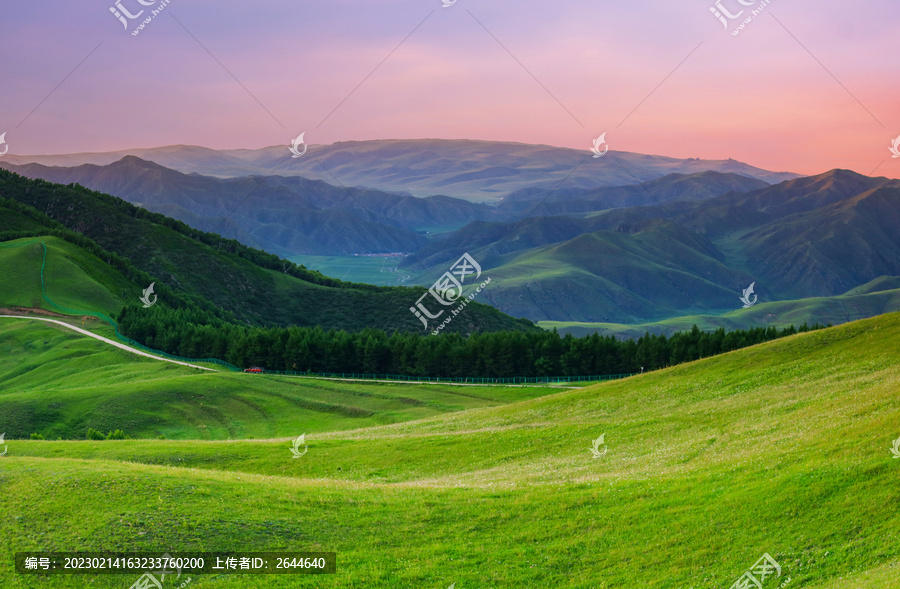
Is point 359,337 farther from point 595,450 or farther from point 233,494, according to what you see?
point 233,494

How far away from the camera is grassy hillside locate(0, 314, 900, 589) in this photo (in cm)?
2586

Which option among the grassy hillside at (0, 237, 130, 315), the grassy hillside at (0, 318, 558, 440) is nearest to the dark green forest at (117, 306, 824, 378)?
the grassy hillside at (0, 318, 558, 440)

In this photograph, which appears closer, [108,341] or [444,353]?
[444,353]

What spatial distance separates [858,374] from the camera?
52594 mm

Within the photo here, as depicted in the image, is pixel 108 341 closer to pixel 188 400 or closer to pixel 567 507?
pixel 188 400

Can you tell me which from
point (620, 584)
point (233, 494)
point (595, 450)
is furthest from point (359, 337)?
point (620, 584)

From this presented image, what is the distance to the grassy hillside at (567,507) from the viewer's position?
84.8 ft

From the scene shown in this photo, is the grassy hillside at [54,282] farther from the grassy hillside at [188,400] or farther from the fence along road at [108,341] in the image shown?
the grassy hillside at [188,400]

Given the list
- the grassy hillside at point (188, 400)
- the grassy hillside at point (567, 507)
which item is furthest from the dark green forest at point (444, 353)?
the grassy hillside at point (567, 507)

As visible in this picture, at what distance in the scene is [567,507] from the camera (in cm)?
3262

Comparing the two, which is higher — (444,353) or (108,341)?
(108,341)

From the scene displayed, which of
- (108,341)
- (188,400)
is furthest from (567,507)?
(108,341)

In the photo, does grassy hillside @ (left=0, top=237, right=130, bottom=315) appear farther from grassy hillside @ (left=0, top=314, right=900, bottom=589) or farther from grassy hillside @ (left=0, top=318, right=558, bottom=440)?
grassy hillside @ (left=0, top=314, right=900, bottom=589)

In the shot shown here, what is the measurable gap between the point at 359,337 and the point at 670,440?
89827 millimetres
